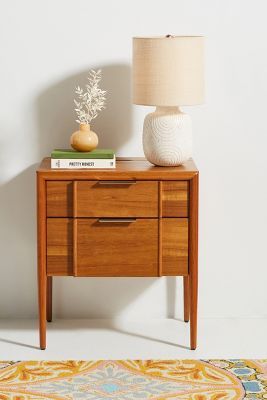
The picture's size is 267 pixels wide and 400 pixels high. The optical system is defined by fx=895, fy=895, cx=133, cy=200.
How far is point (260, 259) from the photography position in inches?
159

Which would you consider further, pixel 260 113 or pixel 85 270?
pixel 260 113

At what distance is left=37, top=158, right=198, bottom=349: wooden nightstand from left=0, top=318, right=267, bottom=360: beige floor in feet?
0.34

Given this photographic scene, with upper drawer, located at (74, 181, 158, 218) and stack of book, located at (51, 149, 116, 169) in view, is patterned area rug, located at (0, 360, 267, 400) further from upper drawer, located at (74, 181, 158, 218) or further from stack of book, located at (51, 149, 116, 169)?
stack of book, located at (51, 149, 116, 169)

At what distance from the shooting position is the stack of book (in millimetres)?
3594

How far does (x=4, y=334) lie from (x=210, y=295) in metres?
0.94

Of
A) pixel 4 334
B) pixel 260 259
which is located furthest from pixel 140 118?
pixel 4 334

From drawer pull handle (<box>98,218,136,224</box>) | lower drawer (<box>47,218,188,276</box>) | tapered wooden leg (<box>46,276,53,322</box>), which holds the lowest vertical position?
tapered wooden leg (<box>46,276,53,322</box>)

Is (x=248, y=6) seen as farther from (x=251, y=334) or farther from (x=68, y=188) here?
(x=251, y=334)

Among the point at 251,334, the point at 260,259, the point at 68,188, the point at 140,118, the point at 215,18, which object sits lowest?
the point at 251,334

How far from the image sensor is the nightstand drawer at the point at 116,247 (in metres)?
3.60

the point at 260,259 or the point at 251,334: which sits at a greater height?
the point at 260,259

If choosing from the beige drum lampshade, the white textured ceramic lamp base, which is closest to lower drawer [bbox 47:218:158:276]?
the white textured ceramic lamp base

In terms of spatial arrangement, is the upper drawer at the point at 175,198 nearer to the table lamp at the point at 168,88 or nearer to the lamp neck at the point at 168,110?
the table lamp at the point at 168,88

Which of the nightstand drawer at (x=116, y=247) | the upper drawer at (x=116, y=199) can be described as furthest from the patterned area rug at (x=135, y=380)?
the upper drawer at (x=116, y=199)
